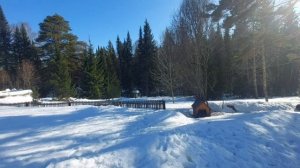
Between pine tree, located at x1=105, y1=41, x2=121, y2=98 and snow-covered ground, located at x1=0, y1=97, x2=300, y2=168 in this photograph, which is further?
pine tree, located at x1=105, y1=41, x2=121, y2=98

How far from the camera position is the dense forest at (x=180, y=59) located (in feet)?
85.5

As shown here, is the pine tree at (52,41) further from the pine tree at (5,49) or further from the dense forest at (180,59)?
the pine tree at (5,49)

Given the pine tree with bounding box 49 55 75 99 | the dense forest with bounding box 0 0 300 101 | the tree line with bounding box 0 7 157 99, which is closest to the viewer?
the dense forest with bounding box 0 0 300 101

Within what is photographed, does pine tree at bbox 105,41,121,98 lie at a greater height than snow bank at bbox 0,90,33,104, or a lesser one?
greater

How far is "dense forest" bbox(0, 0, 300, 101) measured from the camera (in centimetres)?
2606

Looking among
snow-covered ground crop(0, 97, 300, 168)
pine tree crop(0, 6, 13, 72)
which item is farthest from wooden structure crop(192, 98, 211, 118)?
pine tree crop(0, 6, 13, 72)

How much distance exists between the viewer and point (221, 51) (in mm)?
46812

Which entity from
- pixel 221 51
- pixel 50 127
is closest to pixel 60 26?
pixel 221 51

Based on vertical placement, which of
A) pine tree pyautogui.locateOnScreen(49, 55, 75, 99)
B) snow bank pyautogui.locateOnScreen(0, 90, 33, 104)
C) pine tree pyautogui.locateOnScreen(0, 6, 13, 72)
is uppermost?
pine tree pyautogui.locateOnScreen(0, 6, 13, 72)

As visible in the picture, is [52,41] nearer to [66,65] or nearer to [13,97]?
[66,65]

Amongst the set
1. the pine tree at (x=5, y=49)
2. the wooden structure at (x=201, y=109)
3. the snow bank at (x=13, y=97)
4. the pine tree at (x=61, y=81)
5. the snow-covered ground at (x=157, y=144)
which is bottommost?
the snow-covered ground at (x=157, y=144)

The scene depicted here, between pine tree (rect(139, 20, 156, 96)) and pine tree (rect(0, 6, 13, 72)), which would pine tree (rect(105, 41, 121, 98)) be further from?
A: pine tree (rect(0, 6, 13, 72))

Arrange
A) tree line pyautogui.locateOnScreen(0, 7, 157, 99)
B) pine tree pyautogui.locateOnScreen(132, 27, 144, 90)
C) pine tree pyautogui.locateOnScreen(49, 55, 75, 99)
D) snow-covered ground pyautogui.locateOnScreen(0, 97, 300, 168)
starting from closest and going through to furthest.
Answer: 1. snow-covered ground pyautogui.locateOnScreen(0, 97, 300, 168)
2. pine tree pyautogui.locateOnScreen(49, 55, 75, 99)
3. tree line pyautogui.locateOnScreen(0, 7, 157, 99)
4. pine tree pyautogui.locateOnScreen(132, 27, 144, 90)

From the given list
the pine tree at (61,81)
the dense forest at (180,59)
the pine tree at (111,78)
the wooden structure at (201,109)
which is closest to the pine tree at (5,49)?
the dense forest at (180,59)
